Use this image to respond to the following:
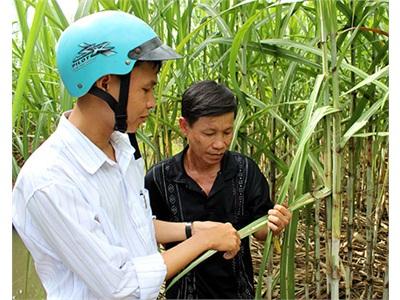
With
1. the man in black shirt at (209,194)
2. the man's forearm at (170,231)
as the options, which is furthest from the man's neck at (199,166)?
the man's forearm at (170,231)

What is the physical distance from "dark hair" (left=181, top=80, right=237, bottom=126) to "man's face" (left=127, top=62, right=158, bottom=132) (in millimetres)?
264

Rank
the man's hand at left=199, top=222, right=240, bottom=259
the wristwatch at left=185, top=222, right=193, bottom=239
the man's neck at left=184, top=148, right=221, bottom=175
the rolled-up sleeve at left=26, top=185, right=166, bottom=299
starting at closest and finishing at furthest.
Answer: the rolled-up sleeve at left=26, top=185, right=166, bottom=299 → the man's hand at left=199, top=222, right=240, bottom=259 → the wristwatch at left=185, top=222, right=193, bottom=239 → the man's neck at left=184, top=148, right=221, bottom=175

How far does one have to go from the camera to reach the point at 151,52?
0.73m

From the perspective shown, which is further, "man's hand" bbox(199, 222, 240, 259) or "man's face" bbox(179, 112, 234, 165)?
"man's face" bbox(179, 112, 234, 165)

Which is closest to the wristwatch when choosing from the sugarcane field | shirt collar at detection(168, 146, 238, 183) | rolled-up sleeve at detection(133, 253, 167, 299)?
the sugarcane field

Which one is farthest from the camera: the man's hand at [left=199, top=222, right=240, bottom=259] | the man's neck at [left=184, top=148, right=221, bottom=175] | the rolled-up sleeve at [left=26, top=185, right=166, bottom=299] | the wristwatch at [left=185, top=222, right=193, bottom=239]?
the man's neck at [left=184, top=148, right=221, bottom=175]

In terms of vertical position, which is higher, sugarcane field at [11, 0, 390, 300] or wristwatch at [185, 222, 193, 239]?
sugarcane field at [11, 0, 390, 300]

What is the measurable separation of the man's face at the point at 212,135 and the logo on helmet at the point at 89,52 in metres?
0.33

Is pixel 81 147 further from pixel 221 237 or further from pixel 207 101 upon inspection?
pixel 207 101

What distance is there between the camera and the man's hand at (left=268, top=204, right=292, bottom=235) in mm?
816

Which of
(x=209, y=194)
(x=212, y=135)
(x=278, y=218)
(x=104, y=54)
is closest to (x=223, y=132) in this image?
(x=212, y=135)

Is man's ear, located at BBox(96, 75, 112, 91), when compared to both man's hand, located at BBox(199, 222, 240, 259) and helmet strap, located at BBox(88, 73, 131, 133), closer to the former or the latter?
helmet strap, located at BBox(88, 73, 131, 133)

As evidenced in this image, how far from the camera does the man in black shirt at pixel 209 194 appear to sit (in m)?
1.04

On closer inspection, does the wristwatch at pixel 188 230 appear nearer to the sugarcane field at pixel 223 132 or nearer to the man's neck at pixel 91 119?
the sugarcane field at pixel 223 132
